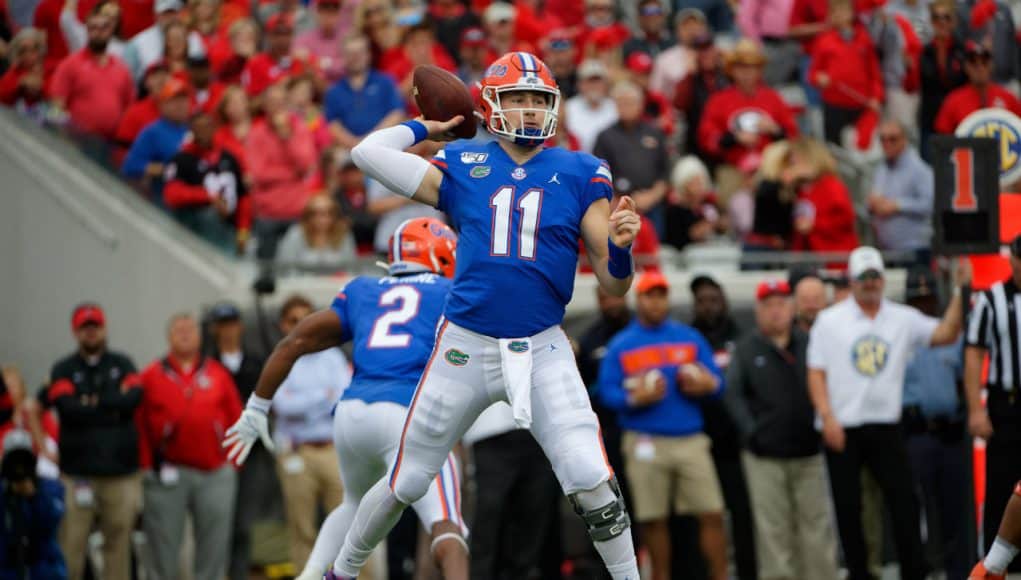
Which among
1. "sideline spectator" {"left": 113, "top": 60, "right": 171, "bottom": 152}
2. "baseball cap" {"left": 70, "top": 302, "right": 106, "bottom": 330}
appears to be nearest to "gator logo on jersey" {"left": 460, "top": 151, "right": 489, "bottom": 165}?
"baseball cap" {"left": 70, "top": 302, "right": 106, "bottom": 330}

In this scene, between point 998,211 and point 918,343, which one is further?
point 918,343

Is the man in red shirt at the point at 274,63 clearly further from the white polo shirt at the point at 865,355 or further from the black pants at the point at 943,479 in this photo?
the black pants at the point at 943,479

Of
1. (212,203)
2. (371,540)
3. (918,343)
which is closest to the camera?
(371,540)

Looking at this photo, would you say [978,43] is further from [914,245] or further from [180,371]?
[180,371]

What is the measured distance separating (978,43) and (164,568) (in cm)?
812

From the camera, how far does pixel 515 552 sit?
11938 millimetres

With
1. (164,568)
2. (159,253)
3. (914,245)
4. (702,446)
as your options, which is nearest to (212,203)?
(159,253)

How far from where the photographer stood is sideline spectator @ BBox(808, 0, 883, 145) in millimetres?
15523

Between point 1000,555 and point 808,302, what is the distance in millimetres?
3968

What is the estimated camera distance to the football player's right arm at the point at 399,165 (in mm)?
7645

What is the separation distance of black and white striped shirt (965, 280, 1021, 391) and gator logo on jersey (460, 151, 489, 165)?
3623mm

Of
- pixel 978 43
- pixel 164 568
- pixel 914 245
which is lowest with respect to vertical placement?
pixel 164 568

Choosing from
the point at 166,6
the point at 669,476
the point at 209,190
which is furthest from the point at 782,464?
the point at 166,6

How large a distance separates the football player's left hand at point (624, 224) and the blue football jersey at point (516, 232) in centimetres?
34
